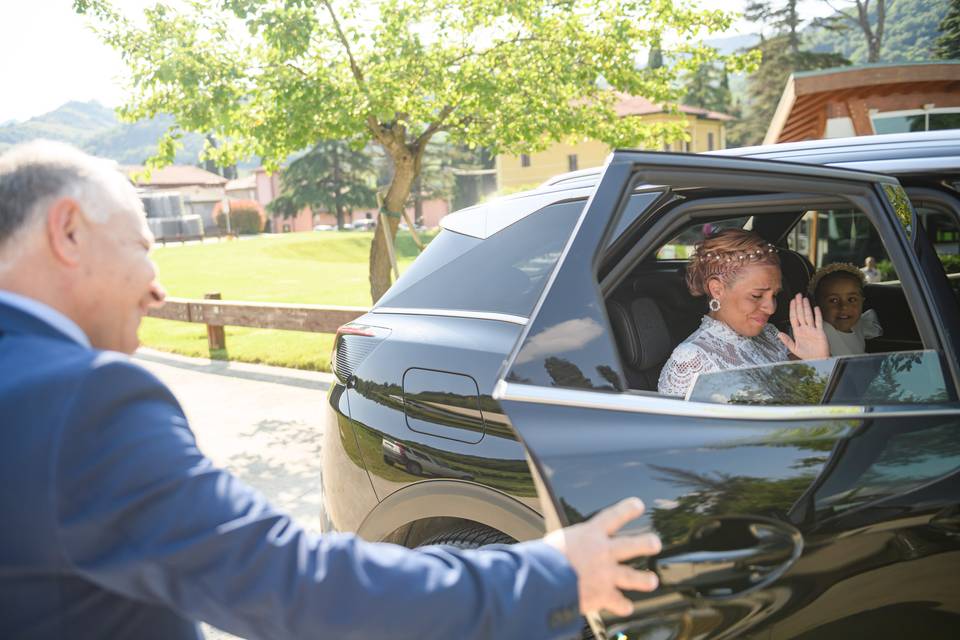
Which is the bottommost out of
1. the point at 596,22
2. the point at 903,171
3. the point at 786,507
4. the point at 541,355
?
the point at 786,507

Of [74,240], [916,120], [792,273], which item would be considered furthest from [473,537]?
[916,120]

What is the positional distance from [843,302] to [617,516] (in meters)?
2.51

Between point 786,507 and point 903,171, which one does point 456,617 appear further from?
point 903,171

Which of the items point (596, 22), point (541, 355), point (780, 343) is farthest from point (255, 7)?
point (541, 355)

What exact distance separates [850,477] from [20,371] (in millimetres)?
1492

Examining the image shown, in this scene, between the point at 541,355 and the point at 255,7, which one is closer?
the point at 541,355

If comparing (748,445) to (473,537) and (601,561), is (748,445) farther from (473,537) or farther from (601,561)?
(473,537)

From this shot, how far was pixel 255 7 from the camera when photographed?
6910 millimetres

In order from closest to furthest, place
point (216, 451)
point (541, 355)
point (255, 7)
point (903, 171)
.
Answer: point (541, 355)
point (903, 171)
point (216, 451)
point (255, 7)

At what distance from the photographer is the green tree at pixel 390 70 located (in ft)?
24.2

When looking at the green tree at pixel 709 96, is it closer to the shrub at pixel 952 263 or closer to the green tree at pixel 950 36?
the green tree at pixel 950 36

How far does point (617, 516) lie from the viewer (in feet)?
4.15

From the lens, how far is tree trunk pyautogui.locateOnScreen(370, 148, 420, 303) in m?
8.63

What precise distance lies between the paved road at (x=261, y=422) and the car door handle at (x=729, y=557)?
261cm
